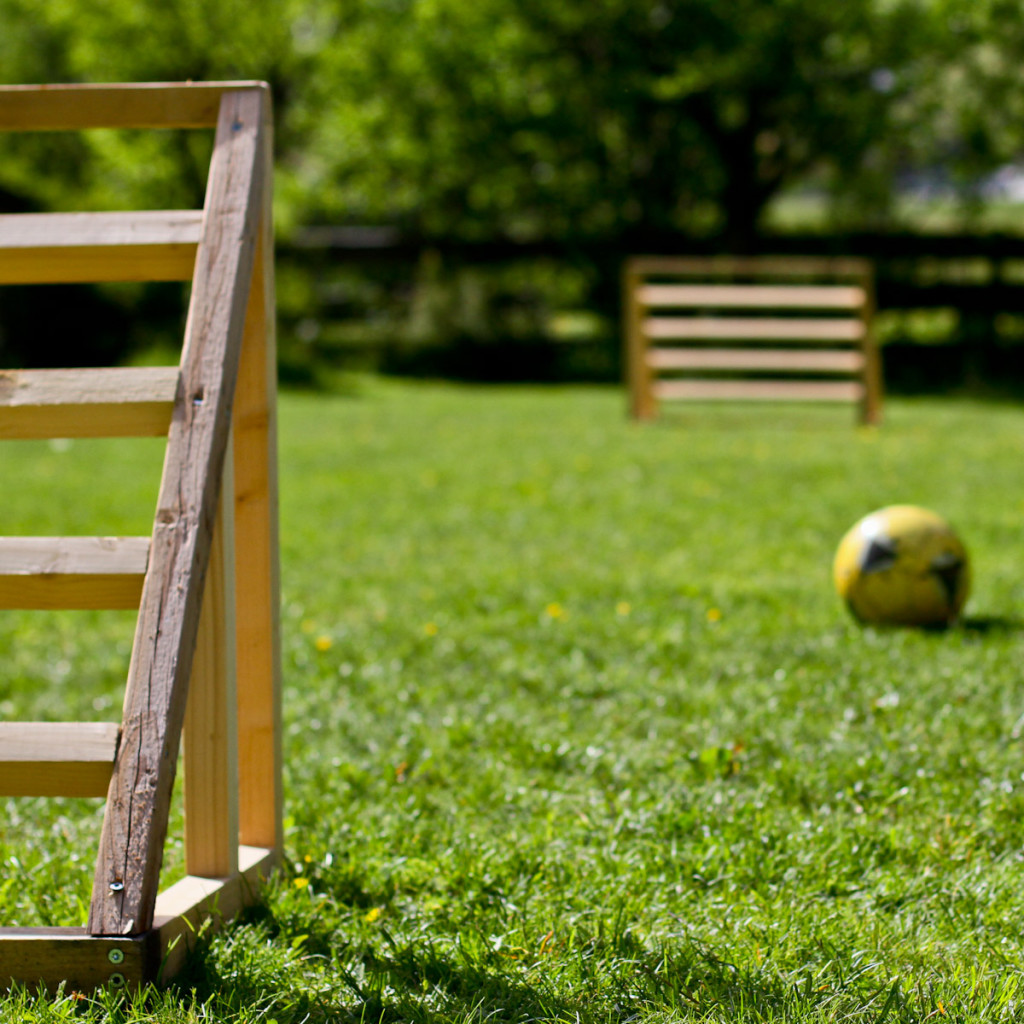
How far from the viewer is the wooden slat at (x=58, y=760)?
2.06 meters

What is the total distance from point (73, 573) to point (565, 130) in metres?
20.2

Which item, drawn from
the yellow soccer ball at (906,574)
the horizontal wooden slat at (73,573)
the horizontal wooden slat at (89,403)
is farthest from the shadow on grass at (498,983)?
the yellow soccer ball at (906,574)

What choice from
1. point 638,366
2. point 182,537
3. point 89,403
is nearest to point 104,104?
point 89,403

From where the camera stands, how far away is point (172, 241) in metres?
2.42

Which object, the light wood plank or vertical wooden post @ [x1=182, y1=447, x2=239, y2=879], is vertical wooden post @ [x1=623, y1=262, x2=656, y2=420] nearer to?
the light wood plank

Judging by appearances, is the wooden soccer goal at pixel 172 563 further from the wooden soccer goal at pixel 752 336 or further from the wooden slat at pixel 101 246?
the wooden soccer goal at pixel 752 336

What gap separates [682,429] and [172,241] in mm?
10040

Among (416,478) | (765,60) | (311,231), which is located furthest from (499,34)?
(416,478)

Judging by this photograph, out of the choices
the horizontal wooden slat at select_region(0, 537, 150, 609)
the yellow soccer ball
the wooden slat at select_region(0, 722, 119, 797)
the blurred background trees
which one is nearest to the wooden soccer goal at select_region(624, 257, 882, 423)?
the yellow soccer ball

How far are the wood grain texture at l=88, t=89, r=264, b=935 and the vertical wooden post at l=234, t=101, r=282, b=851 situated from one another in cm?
13

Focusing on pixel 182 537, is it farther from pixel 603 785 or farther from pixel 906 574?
pixel 906 574

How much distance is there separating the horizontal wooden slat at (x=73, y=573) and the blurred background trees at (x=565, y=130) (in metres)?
18.6

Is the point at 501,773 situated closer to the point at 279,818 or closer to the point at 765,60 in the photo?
the point at 279,818

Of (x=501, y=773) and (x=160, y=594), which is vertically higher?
(x=160, y=594)
